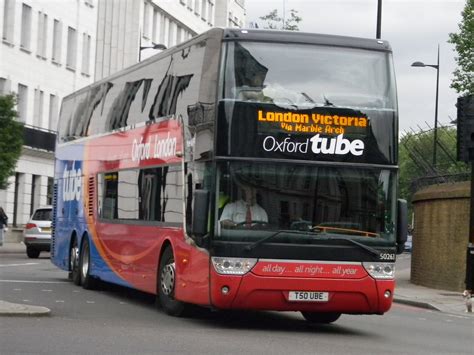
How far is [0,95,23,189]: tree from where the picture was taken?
4638cm

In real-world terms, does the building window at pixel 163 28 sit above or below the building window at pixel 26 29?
above

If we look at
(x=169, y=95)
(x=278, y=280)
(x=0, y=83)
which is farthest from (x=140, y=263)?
(x=0, y=83)

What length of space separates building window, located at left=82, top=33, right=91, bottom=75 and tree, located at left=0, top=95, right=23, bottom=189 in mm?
22266

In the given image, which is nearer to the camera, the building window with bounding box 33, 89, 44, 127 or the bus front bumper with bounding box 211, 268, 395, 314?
the bus front bumper with bounding box 211, 268, 395, 314

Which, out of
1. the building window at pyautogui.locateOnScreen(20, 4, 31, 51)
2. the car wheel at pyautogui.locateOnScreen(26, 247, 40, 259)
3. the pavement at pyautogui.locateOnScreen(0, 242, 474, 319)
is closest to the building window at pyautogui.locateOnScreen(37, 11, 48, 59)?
the building window at pyautogui.locateOnScreen(20, 4, 31, 51)

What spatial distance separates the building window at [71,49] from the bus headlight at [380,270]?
Result: 51600 mm

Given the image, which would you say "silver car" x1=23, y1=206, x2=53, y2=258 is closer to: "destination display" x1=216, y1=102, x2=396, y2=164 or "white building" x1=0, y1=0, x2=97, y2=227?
"white building" x1=0, y1=0, x2=97, y2=227

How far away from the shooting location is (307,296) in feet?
56.4

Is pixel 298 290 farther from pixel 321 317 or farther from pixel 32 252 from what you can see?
pixel 32 252

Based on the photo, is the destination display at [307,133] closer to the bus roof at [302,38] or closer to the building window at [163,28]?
the bus roof at [302,38]

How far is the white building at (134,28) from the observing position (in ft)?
259

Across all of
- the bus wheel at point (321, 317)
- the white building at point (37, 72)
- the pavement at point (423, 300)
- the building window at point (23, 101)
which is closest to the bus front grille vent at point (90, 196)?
the pavement at point (423, 300)

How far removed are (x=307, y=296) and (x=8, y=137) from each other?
31258mm

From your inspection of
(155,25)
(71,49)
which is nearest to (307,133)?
(71,49)
